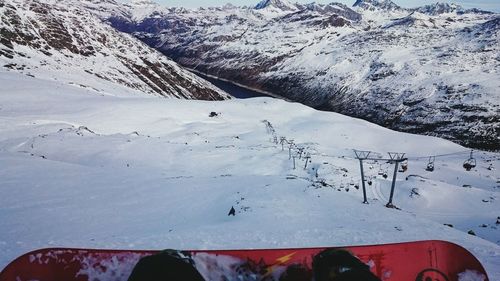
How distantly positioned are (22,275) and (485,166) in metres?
57.4

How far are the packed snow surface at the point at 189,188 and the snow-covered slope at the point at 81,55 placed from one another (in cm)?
3696

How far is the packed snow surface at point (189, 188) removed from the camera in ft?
30.3

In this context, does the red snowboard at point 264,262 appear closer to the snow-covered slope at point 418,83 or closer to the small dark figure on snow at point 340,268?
the small dark figure on snow at point 340,268

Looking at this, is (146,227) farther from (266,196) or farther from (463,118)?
(463,118)

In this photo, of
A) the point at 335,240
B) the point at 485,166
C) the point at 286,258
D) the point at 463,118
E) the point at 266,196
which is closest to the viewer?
the point at 286,258

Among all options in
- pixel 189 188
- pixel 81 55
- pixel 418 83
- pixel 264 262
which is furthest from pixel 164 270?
pixel 418 83

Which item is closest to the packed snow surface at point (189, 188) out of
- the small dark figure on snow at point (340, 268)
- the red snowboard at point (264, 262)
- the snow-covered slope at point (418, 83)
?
the red snowboard at point (264, 262)

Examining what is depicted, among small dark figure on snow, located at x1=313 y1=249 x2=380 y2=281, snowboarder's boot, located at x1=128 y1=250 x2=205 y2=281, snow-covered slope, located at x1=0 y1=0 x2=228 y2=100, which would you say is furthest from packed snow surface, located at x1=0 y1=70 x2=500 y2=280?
snow-covered slope, located at x1=0 y1=0 x2=228 y2=100

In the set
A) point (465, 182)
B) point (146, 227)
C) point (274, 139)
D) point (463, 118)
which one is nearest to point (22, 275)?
point (146, 227)

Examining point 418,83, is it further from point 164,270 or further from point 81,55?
point 164,270

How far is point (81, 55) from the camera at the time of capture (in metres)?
106

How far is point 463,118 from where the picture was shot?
108 metres

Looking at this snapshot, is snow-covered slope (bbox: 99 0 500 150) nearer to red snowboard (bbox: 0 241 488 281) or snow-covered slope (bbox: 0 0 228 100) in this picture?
snow-covered slope (bbox: 0 0 228 100)

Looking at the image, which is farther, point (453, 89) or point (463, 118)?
point (453, 89)
